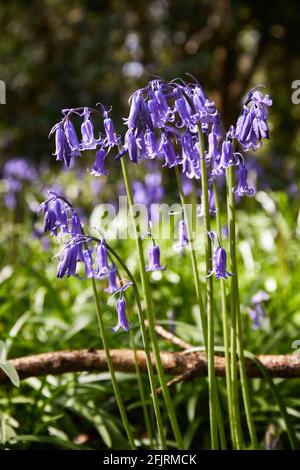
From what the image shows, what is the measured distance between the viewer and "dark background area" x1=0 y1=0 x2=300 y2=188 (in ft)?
32.0

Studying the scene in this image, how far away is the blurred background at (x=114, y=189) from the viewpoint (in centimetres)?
300

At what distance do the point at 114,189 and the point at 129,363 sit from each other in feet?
18.2

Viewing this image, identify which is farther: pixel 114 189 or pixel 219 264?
pixel 114 189

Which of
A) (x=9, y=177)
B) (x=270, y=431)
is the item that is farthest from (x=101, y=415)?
(x=9, y=177)

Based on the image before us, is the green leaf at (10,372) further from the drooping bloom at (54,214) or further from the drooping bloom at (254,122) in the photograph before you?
the drooping bloom at (254,122)

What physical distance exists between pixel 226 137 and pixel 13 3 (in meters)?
9.92

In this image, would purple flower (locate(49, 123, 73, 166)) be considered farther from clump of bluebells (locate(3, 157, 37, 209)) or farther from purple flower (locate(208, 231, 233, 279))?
clump of bluebells (locate(3, 157, 37, 209))

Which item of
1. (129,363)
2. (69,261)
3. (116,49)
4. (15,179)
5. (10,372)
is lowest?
(10,372)

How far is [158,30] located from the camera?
10102 millimetres

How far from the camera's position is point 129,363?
2537 millimetres

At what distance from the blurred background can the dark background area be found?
0.03 m

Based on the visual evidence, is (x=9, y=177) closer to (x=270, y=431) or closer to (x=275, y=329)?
(x=275, y=329)

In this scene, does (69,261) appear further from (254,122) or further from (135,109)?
(254,122)

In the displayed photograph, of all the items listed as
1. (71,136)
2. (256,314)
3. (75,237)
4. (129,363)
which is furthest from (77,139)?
(256,314)
